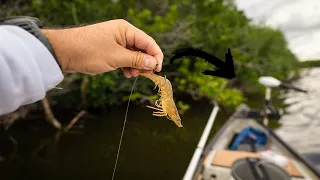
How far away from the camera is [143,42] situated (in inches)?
53.6

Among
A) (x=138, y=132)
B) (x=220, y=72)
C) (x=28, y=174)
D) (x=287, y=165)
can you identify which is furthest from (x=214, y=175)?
(x=138, y=132)

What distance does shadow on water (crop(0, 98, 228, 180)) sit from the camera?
6.41 m

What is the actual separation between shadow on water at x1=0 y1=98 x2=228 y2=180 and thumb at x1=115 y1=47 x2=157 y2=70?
5345 millimetres

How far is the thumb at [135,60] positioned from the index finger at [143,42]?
5 cm

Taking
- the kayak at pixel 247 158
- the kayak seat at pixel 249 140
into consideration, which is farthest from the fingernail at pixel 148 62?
the kayak seat at pixel 249 140

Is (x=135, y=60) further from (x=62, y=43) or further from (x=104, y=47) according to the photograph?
(x=62, y=43)

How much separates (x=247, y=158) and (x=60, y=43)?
2519 millimetres

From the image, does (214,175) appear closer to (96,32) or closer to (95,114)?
(96,32)

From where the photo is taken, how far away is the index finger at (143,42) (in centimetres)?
134

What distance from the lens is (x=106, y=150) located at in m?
7.59

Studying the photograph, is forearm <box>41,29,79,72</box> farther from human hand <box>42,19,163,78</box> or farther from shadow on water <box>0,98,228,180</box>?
shadow on water <box>0,98,228,180</box>

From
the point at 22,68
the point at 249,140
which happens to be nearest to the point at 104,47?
the point at 22,68

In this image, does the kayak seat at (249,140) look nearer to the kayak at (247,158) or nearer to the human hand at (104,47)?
the kayak at (247,158)

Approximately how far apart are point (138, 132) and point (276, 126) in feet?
19.3
